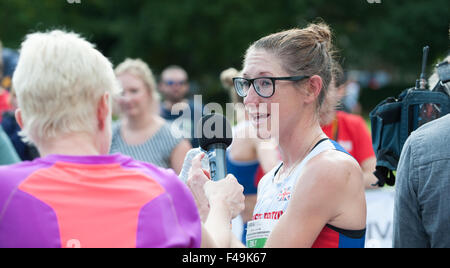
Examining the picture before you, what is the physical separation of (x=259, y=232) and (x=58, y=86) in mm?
1145

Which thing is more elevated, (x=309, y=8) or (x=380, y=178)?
(x=309, y=8)

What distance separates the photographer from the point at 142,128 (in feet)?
18.2

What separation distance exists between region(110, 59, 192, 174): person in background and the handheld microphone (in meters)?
2.62

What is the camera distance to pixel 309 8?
31.7 meters

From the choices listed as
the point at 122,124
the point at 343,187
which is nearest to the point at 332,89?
the point at 343,187

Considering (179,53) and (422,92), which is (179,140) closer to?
(422,92)

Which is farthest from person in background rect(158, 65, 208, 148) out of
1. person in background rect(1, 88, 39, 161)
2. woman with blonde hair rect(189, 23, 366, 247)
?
woman with blonde hair rect(189, 23, 366, 247)

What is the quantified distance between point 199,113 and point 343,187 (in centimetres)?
597

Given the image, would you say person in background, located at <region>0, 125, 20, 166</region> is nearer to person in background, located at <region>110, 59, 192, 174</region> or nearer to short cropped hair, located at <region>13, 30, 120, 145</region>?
person in background, located at <region>110, 59, 192, 174</region>

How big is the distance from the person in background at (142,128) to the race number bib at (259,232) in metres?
2.67

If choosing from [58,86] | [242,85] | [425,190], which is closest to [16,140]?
[242,85]

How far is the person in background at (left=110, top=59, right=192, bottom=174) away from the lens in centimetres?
532

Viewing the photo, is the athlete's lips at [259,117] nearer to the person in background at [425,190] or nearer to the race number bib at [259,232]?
the race number bib at [259,232]
